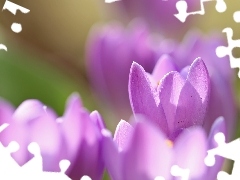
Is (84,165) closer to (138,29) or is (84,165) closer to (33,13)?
(138,29)

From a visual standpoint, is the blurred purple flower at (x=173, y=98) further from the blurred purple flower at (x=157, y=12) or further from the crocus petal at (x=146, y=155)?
the blurred purple flower at (x=157, y=12)

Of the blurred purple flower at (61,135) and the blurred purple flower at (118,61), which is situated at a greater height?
the blurred purple flower at (118,61)

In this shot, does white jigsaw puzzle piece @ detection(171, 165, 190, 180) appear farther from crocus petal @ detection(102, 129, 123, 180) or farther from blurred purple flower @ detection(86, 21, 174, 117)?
blurred purple flower @ detection(86, 21, 174, 117)

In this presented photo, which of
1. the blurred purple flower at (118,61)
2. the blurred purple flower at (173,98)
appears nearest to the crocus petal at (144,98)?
the blurred purple flower at (173,98)

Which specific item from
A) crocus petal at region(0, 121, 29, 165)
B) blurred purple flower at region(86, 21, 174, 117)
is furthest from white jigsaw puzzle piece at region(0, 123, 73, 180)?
blurred purple flower at region(86, 21, 174, 117)

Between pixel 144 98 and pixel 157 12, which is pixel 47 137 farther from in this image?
pixel 157 12

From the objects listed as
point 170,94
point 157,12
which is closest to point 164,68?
point 170,94
